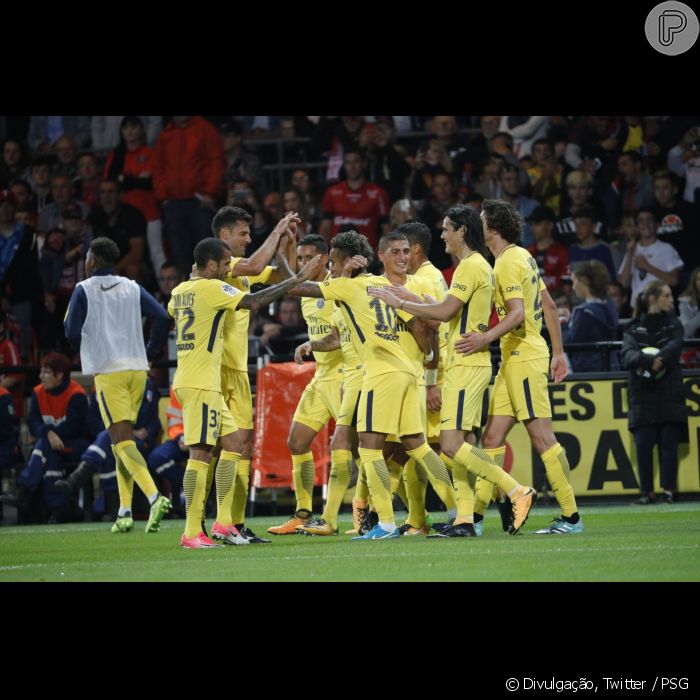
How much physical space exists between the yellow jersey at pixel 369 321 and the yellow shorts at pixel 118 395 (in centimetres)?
266

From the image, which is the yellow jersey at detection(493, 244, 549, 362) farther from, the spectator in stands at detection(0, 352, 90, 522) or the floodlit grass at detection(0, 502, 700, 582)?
the spectator in stands at detection(0, 352, 90, 522)

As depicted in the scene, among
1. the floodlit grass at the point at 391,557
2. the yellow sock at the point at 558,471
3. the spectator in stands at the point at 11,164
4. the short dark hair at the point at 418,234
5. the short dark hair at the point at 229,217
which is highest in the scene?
the spectator in stands at the point at 11,164

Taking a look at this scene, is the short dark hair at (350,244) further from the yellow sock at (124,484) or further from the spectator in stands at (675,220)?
the spectator in stands at (675,220)

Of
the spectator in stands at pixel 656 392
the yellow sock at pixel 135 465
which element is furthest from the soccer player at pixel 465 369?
the spectator in stands at pixel 656 392

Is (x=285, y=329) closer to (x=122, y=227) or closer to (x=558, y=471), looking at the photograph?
(x=122, y=227)

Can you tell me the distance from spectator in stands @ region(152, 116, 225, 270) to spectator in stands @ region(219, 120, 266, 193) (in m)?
0.62

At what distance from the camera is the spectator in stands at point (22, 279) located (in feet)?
53.1

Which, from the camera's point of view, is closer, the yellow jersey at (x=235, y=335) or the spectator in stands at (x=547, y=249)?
the yellow jersey at (x=235, y=335)

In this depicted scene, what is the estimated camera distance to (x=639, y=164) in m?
15.5

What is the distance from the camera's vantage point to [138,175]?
16.7m

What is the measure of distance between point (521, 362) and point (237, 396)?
2.10m

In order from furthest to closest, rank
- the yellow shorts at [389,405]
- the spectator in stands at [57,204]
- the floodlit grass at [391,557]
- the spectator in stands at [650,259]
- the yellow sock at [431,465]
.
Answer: the spectator in stands at [57,204]
the spectator in stands at [650,259]
the yellow sock at [431,465]
the yellow shorts at [389,405]
the floodlit grass at [391,557]
